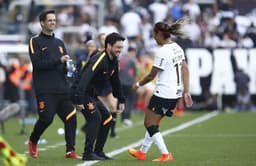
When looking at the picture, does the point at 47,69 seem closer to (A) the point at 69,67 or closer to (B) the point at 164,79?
(A) the point at 69,67

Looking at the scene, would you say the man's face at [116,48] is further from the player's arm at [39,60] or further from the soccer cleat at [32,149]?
the soccer cleat at [32,149]

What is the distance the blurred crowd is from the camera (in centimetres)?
2820

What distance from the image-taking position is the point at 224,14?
2980cm

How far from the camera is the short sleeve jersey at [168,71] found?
12.5 metres

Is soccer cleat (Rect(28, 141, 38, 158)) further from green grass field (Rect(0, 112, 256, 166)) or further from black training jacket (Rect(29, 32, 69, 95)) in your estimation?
black training jacket (Rect(29, 32, 69, 95))

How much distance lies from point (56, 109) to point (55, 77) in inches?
19.9

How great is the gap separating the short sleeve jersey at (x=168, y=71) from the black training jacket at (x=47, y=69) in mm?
1598

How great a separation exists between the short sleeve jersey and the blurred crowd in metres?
14.2

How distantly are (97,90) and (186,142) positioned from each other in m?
3.90

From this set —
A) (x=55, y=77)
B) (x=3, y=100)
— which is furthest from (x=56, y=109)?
(x=3, y=100)

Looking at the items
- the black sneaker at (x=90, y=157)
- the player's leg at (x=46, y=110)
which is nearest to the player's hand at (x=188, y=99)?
the black sneaker at (x=90, y=157)

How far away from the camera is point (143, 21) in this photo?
29.9 meters

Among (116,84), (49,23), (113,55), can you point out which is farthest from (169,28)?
(49,23)

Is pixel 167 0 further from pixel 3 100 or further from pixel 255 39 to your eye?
pixel 3 100
